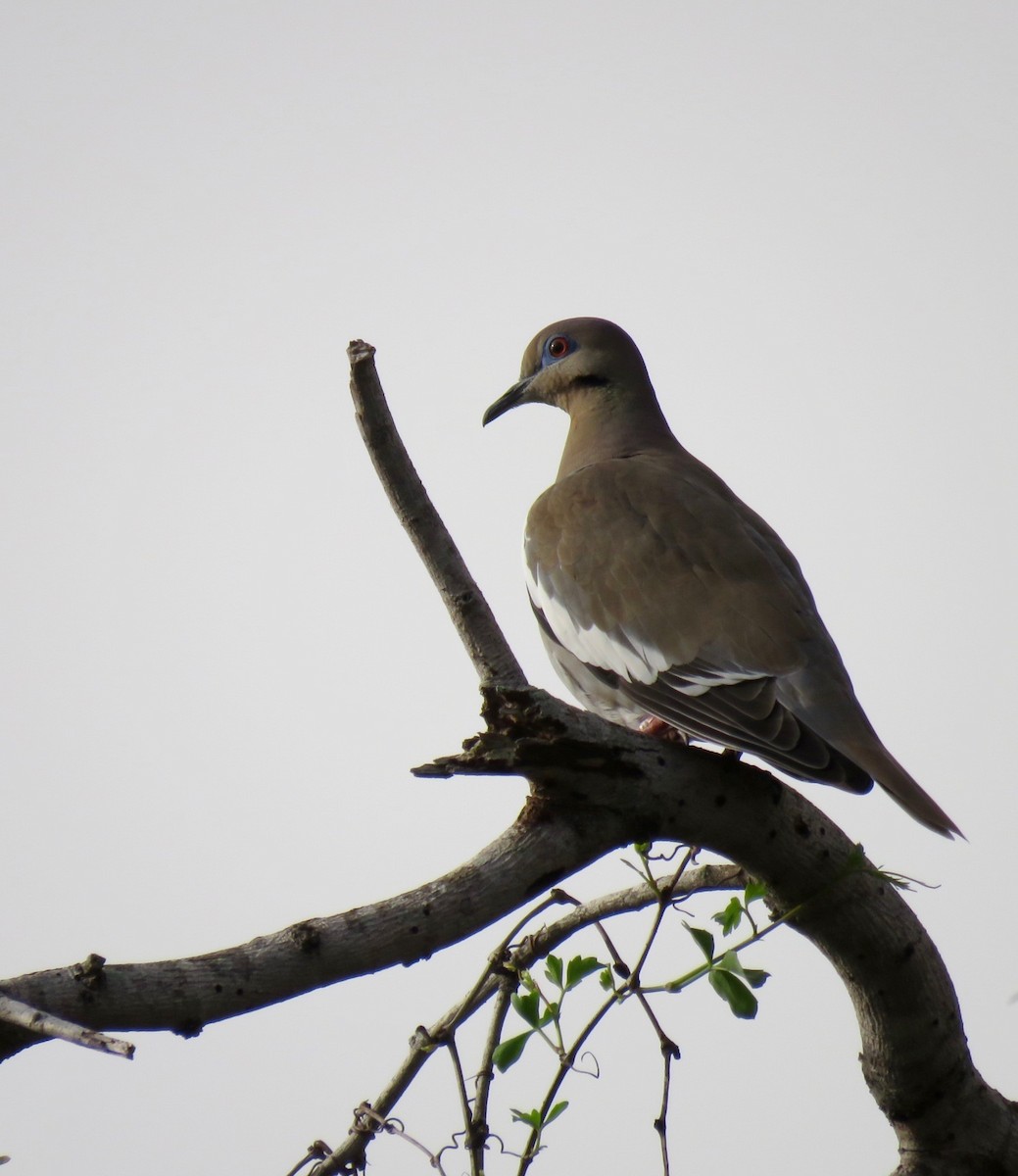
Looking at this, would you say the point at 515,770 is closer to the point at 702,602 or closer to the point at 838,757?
the point at 838,757

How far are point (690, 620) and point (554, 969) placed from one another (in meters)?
1.06

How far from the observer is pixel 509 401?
15.0ft

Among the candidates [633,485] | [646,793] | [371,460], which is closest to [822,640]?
[633,485]

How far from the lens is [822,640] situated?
9.47ft

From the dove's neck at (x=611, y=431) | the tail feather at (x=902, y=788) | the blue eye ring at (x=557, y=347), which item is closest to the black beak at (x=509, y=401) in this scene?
the blue eye ring at (x=557, y=347)

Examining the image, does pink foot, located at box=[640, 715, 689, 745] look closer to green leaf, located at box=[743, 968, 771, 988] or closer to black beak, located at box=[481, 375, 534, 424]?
green leaf, located at box=[743, 968, 771, 988]

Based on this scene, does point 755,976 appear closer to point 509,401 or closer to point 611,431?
point 611,431

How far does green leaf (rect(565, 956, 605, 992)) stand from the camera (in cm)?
209

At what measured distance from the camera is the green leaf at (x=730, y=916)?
7.00 ft

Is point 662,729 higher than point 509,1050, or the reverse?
point 662,729

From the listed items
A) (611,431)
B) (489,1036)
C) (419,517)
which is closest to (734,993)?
(489,1036)

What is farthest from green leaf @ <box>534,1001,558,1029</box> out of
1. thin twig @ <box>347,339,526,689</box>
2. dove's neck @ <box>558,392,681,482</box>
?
dove's neck @ <box>558,392,681,482</box>

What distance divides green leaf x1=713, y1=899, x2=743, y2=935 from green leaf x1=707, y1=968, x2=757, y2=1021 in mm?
95

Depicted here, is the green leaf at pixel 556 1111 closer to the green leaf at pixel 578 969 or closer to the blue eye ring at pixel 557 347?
the green leaf at pixel 578 969
